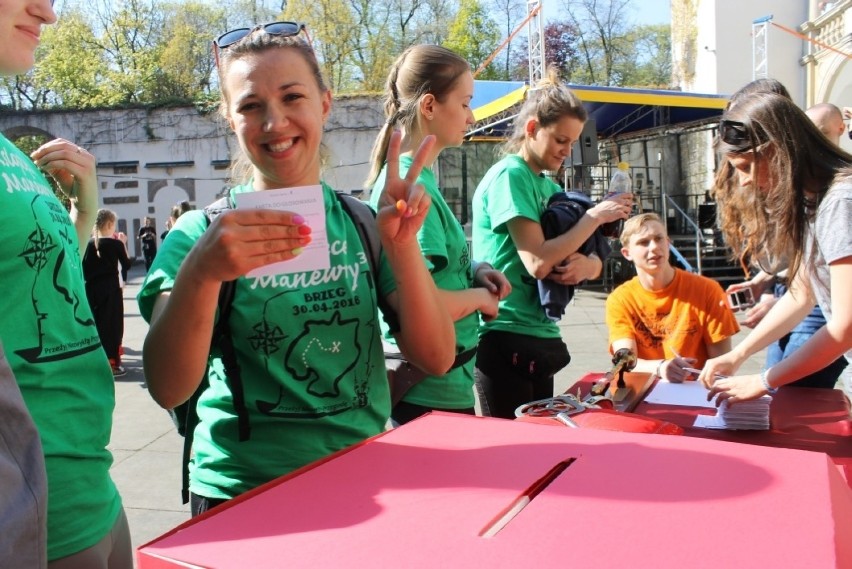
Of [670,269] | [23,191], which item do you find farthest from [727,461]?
[670,269]

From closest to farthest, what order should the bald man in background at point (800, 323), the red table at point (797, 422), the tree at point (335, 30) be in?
the red table at point (797, 422) → the bald man in background at point (800, 323) → the tree at point (335, 30)

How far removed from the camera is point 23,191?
3.48ft

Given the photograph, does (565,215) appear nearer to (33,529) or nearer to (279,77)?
(279,77)

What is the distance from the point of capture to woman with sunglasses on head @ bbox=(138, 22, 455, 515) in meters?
1.17

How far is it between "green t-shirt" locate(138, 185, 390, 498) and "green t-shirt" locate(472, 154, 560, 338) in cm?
116

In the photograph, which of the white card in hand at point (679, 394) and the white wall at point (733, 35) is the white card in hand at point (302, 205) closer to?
the white card in hand at point (679, 394)

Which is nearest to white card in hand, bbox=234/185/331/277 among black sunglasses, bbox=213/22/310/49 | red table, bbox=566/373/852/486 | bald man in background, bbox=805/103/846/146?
black sunglasses, bbox=213/22/310/49

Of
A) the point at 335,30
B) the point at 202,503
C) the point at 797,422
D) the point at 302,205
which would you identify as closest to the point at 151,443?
the point at 202,503

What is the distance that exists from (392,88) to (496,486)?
164 centimetres

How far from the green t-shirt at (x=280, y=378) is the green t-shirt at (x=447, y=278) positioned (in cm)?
49

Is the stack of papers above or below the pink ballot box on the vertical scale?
below

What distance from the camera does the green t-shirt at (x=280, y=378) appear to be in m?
1.21

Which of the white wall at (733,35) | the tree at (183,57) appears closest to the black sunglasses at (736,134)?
the white wall at (733,35)

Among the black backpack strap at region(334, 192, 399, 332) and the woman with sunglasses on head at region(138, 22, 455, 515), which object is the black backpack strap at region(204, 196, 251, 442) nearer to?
the woman with sunglasses on head at region(138, 22, 455, 515)
